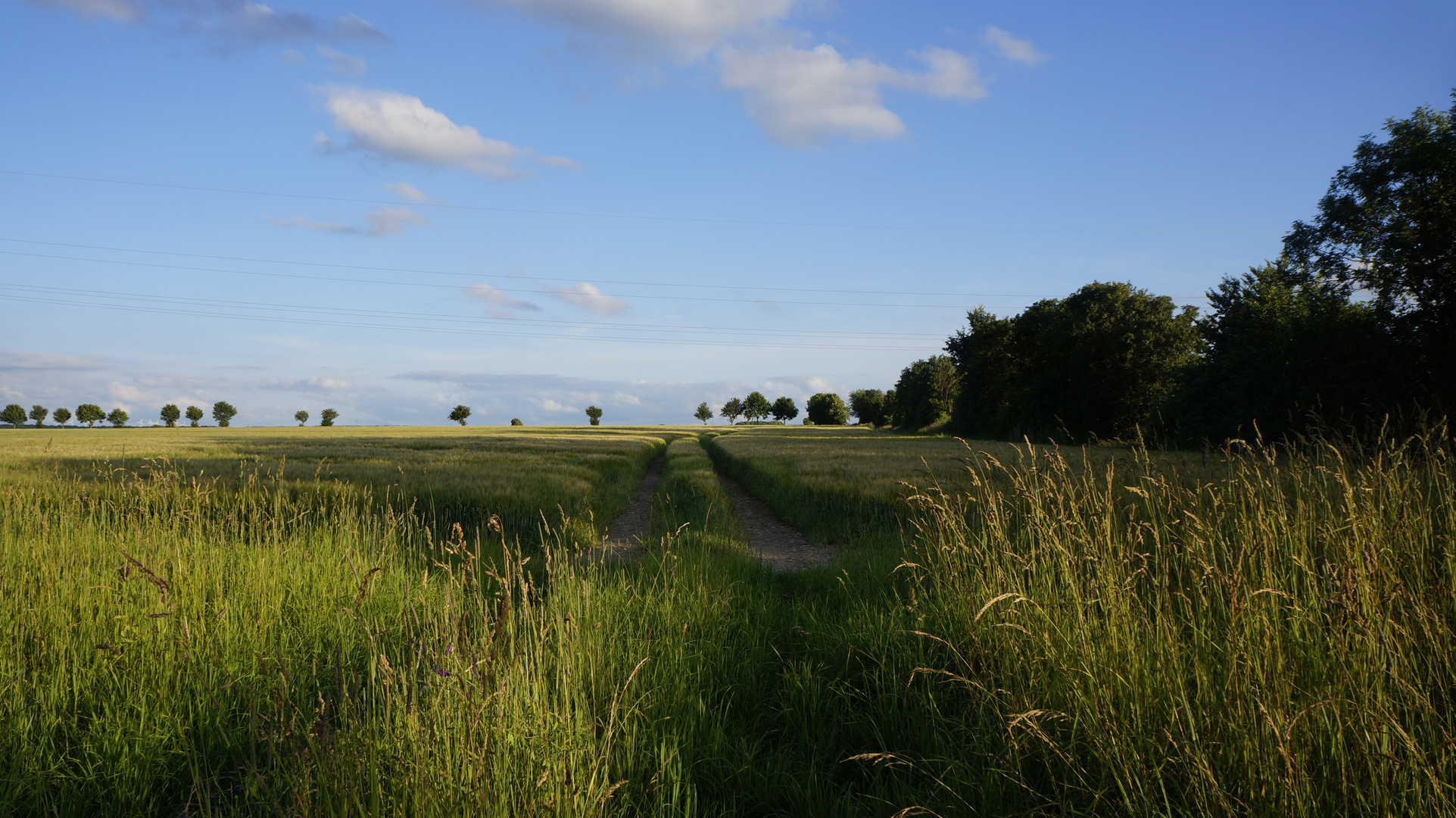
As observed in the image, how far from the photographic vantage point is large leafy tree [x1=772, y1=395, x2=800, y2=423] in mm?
139750

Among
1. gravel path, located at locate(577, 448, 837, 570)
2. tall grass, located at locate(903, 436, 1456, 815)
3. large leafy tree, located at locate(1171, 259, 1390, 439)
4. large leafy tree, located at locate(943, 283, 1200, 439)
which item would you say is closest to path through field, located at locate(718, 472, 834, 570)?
gravel path, located at locate(577, 448, 837, 570)

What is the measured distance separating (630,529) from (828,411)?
394 ft

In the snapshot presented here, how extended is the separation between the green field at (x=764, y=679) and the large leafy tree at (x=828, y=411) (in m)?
124

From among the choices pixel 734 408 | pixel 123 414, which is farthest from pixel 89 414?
pixel 734 408

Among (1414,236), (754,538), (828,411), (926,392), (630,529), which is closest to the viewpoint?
(754,538)

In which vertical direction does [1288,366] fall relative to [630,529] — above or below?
above

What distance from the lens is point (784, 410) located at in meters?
140

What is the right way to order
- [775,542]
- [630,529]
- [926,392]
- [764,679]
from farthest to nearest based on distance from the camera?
[926,392], [630,529], [775,542], [764,679]

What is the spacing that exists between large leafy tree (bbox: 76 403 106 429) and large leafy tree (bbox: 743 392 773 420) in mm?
111074

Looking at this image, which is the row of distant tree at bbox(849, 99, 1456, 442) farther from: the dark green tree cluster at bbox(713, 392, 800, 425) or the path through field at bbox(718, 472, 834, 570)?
the dark green tree cluster at bbox(713, 392, 800, 425)

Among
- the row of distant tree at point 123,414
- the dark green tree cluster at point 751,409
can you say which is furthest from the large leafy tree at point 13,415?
the dark green tree cluster at point 751,409

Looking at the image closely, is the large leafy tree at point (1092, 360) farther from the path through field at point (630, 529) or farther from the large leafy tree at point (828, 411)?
the large leafy tree at point (828, 411)

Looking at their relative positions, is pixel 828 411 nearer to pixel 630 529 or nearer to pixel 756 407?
pixel 756 407

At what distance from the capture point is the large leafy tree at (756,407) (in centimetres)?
14600
